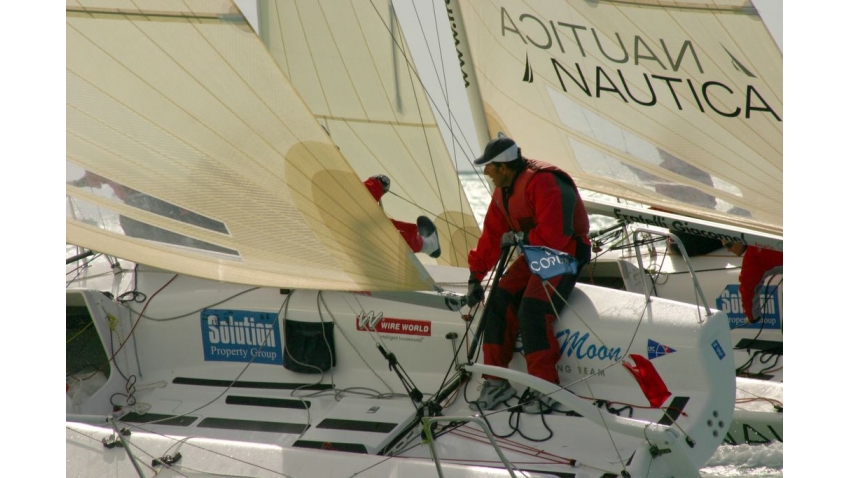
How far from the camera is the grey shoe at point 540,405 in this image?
11.2 ft

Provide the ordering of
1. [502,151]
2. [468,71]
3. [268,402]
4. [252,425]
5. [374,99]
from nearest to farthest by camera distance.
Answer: [502,151], [252,425], [268,402], [374,99], [468,71]

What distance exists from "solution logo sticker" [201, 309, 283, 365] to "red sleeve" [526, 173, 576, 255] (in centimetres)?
130

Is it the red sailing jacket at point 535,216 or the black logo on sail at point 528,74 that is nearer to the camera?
the red sailing jacket at point 535,216

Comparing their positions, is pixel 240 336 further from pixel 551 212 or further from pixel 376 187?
pixel 551 212

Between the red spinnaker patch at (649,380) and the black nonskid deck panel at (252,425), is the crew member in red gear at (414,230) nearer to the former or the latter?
the black nonskid deck panel at (252,425)

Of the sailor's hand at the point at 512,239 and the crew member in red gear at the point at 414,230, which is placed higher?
the crew member in red gear at the point at 414,230

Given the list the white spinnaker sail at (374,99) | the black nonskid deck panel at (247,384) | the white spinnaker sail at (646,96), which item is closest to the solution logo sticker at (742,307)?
the white spinnaker sail at (646,96)

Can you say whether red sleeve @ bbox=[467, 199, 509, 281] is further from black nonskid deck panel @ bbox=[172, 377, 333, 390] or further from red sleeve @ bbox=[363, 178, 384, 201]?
red sleeve @ bbox=[363, 178, 384, 201]

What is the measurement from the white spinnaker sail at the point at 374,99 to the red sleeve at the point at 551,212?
1991mm

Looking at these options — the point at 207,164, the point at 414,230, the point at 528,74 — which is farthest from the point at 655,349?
the point at 528,74

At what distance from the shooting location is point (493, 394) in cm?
348

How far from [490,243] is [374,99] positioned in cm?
188

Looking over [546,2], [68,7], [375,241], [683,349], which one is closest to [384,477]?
[375,241]

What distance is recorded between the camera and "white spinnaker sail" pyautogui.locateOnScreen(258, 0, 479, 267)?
16.9ft
